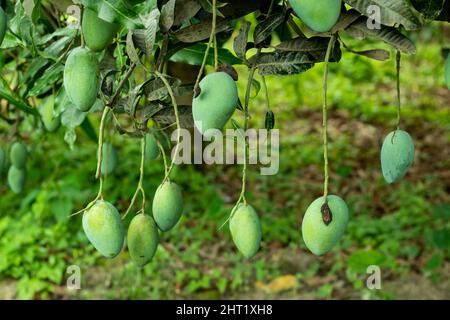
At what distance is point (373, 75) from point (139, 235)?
440cm

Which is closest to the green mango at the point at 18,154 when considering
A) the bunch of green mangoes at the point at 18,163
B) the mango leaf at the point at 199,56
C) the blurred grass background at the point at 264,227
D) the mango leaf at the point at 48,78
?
the bunch of green mangoes at the point at 18,163

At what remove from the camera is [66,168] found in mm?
3246

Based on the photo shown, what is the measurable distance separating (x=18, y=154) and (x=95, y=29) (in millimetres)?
890

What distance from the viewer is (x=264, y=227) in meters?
2.81

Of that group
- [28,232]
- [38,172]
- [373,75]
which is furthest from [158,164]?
[373,75]

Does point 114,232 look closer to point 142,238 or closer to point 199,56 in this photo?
point 142,238

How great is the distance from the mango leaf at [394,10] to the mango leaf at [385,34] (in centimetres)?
5

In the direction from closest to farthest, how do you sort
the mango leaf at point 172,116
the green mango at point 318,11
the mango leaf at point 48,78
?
the green mango at point 318,11 < the mango leaf at point 172,116 < the mango leaf at point 48,78

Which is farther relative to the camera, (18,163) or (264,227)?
(264,227)

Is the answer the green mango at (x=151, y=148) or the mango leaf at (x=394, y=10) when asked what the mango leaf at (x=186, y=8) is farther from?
the green mango at (x=151, y=148)

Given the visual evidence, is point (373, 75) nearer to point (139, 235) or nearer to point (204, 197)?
point (204, 197)

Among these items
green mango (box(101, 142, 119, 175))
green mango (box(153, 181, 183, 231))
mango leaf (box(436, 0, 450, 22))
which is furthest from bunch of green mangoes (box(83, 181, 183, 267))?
green mango (box(101, 142, 119, 175))

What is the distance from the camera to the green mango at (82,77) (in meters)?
0.70

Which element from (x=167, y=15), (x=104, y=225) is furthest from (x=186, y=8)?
(x=104, y=225)
